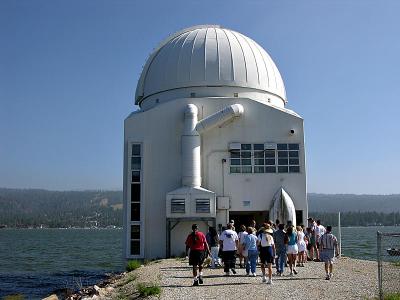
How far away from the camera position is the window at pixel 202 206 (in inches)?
938

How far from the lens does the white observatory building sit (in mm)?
24484

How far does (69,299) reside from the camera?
1591 cm

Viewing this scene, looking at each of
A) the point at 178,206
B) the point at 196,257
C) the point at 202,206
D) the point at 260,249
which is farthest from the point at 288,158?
the point at 196,257

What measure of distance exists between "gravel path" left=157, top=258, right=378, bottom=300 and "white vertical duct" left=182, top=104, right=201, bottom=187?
7452mm

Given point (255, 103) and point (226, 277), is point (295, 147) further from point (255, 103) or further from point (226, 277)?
point (226, 277)

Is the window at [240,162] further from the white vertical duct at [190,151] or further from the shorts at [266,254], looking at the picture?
the shorts at [266,254]

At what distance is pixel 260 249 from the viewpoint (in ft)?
47.3

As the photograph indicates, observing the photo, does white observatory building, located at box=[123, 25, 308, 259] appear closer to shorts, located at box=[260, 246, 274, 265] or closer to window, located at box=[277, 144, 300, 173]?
window, located at box=[277, 144, 300, 173]

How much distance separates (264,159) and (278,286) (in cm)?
1287

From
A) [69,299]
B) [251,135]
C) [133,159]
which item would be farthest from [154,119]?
[69,299]

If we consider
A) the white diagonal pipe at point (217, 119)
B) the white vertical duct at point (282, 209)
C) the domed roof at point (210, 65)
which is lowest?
the white vertical duct at point (282, 209)

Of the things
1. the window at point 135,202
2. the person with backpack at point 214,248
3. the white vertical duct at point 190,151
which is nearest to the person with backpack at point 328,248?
the person with backpack at point 214,248

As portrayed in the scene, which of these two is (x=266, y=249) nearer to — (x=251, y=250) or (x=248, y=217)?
(x=251, y=250)

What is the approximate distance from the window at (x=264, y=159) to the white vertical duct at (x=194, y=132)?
73.2 inches
